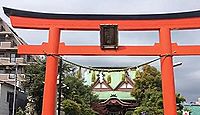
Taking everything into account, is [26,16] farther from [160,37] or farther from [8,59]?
[8,59]

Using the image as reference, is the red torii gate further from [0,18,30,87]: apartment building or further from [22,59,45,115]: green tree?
[0,18,30,87]: apartment building

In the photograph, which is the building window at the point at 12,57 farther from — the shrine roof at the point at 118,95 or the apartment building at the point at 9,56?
the shrine roof at the point at 118,95

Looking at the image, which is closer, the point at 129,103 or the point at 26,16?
the point at 26,16

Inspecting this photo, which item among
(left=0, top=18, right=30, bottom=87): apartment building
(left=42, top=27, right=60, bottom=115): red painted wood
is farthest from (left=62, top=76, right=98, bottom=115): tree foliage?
(left=42, top=27, right=60, bottom=115): red painted wood

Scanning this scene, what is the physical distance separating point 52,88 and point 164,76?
450 centimetres

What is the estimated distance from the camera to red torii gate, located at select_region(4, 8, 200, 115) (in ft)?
42.3

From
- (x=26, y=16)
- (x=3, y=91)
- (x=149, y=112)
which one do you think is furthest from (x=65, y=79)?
(x=26, y=16)

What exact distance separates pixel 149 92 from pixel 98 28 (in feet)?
52.7

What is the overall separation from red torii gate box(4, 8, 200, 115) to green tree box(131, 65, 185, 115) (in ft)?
42.4

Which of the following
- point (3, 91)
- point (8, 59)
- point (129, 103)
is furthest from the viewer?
point (129, 103)

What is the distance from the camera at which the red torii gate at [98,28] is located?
12891 millimetres

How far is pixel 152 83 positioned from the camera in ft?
95.4

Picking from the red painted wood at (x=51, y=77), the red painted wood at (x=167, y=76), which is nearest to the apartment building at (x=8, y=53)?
the red painted wood at (x=51, y=77)

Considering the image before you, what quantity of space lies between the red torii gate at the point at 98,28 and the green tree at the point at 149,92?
12.9 meters
